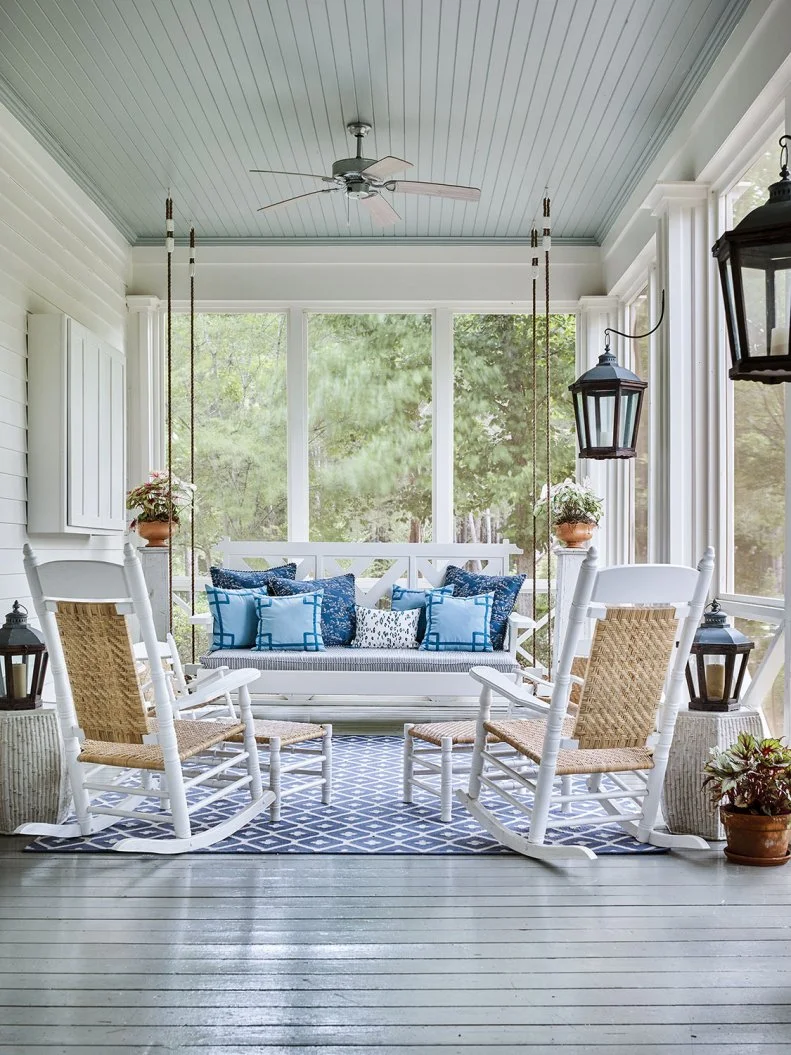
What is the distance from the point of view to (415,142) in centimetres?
561

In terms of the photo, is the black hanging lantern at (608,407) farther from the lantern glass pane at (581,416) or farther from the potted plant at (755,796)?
the potted plant at (755,796)

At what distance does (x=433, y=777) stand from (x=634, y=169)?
3.64 m

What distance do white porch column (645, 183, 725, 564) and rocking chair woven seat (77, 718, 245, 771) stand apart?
2482 millimetres

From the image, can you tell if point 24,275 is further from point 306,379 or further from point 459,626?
point 459,626

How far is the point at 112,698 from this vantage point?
3.47 m

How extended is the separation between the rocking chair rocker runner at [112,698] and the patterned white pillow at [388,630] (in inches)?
87.9

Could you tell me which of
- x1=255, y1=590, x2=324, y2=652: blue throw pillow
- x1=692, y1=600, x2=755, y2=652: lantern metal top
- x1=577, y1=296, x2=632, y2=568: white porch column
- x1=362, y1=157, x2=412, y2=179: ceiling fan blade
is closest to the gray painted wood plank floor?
x1=692, y1=600, x2=755, y2=652: lantern metal top

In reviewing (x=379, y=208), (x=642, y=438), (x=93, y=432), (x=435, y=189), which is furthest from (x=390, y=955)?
(x=642, y=438)

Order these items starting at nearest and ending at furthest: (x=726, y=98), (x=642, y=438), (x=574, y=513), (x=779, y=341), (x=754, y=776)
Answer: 1. (x=779, y=341)
2. (x=754, y=776)
3. (x=726, y=98)
4. (x=574, y=513)
5. (x=642, y=438)

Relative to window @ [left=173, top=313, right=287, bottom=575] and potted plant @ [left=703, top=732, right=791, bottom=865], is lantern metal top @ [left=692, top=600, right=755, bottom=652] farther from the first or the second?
window @ [left=173, top=313, right=287, bottom=575]

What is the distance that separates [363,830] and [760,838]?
1.38 metres

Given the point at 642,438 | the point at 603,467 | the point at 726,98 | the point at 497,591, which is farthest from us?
the point at 603,467

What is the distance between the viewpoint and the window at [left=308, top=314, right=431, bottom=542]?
24.4 ft

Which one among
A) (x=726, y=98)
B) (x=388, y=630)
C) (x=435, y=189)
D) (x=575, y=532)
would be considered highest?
(x=726, y=98)
